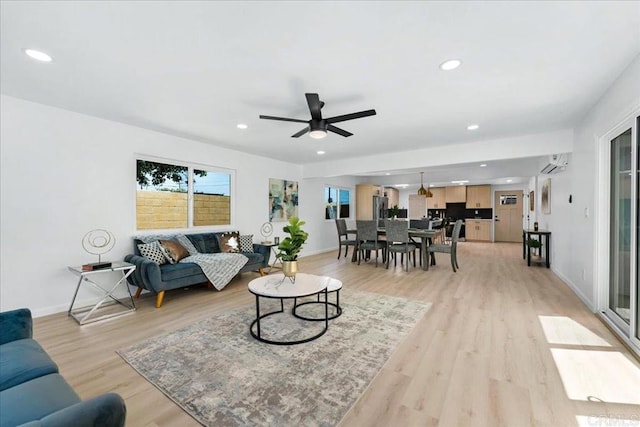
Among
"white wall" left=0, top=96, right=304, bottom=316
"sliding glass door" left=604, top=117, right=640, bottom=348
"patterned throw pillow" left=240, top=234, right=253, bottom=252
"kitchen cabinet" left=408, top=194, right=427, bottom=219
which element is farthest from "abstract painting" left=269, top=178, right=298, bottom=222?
"kitchen cabinet" left=408, top=194, right=427, bottom=219

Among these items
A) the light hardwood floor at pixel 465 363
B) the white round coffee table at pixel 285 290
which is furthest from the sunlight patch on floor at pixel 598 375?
the white round coffee table at pixel 285 290

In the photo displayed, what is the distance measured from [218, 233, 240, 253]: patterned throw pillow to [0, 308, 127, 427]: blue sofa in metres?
3.03

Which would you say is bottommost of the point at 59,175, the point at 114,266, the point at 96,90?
the point at 114,266

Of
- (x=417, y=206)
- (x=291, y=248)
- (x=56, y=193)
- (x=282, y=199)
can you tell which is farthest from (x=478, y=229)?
(x=56, y=193)

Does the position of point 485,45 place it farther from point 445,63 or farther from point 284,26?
point 284,26

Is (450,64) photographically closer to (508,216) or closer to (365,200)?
(365,200)

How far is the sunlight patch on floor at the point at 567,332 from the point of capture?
255 cm

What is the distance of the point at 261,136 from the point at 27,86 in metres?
2.66

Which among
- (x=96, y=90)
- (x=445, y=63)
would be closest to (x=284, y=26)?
(x=445, y=63)

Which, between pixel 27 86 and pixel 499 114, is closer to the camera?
pixel 27 86

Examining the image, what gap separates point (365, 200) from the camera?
9453 mm

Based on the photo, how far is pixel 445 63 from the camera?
7.62ft

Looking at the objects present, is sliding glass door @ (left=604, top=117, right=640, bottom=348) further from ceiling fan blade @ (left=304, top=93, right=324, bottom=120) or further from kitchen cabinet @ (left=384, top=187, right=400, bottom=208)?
kitchen cabinet @ (left=384, top=187, right=400, bottom=208)

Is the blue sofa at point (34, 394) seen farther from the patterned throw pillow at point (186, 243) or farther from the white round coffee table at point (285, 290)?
the patterned throw pillow at point (186, 243)
